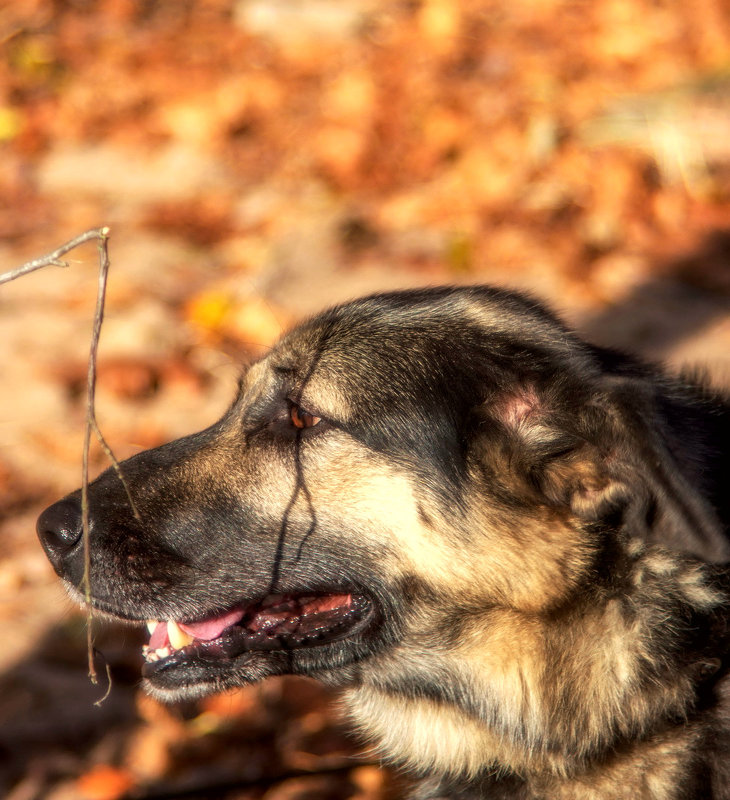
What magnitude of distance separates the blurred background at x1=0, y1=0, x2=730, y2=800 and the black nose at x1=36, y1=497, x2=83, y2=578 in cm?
124

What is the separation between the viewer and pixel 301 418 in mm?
3025

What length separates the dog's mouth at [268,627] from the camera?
2.96 meters

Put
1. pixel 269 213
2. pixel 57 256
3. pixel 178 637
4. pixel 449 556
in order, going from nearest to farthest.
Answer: pixel 57 256 → pixel 449 556 → pixel 178 637 → pixel 269 213

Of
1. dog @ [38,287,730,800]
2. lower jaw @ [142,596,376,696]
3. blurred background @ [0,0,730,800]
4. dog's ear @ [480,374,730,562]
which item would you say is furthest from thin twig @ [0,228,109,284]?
blurred background @ [0,0,730,800]

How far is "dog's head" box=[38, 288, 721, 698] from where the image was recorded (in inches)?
107

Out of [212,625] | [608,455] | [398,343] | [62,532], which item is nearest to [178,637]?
[212,625]

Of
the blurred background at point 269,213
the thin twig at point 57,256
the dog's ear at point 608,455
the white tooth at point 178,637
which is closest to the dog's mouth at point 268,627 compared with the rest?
the white tooth at point 178,637

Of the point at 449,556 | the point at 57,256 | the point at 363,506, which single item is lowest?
the point at 449,556

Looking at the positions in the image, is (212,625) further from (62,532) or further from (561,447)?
(561,447)

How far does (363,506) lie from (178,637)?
2.44ft

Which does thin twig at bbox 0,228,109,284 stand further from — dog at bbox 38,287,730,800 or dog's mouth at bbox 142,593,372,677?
dog's mouth at bbox 142,593,372,677

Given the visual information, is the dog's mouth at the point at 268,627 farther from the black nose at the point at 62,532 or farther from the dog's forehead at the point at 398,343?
the dog's forehead at the point at 398,343

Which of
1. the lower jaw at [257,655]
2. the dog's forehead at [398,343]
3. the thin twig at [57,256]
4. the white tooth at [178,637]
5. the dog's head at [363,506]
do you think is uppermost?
the thin twig at [57,256]

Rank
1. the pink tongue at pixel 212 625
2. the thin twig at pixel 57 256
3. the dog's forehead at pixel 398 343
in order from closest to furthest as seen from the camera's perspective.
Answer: the thin twig at pixel 57 256 < the dog's forehead at pixel 398 343 < the pink tongue at pixel 212 625
